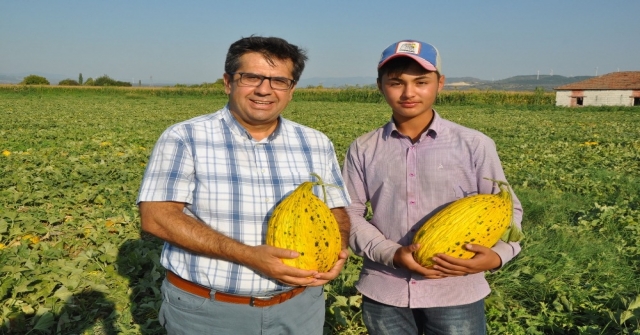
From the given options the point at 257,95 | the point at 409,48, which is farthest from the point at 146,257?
the point at 409,48

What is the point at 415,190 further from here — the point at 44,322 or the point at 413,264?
the point at 44,322

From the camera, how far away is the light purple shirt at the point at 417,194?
7.70 ft

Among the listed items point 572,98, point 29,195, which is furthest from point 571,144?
point 572,98

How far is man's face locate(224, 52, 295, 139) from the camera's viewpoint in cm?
236

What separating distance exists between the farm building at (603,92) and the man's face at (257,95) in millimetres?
53786

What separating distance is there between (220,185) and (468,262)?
43.2 inches

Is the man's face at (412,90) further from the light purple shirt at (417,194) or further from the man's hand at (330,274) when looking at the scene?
the man's hand at (330,274)

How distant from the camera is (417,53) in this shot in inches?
90.9

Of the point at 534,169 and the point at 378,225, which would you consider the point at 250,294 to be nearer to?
the point at 378,225

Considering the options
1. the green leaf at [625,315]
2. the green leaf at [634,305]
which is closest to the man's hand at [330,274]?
the green leaf at [625,315]

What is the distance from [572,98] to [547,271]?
174 ft

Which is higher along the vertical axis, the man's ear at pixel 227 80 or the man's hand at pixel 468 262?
the man's ear at pixel 227 80

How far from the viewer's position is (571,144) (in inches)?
566

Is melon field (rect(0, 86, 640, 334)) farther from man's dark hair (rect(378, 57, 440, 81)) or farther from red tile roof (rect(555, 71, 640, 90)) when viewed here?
red tile roof (rect(555, 71, 640, 90))
